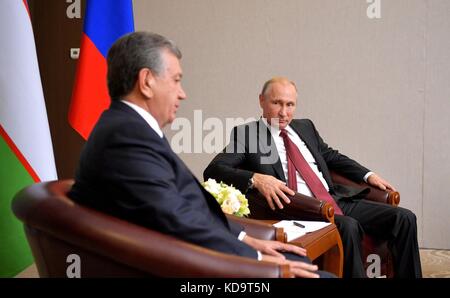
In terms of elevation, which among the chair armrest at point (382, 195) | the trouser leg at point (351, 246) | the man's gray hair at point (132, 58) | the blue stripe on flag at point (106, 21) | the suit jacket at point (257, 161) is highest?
the blue stripe on flag at point (106, 21)

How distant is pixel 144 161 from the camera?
163cm

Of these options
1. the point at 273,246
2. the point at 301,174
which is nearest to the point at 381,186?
the point at 301,174

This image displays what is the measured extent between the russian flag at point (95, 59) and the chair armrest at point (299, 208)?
1.17 m

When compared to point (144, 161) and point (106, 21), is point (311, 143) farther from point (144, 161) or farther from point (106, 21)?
point (144, 161)

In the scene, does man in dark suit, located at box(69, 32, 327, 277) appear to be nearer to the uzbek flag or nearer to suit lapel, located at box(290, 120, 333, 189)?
the uzbek flag

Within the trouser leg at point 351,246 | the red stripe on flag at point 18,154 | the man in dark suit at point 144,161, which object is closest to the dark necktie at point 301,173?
the trouser leg at point 351,246

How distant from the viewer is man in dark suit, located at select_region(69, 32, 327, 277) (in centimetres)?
161

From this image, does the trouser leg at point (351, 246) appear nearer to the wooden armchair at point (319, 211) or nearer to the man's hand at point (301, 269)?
the wooden armchair at point (319, 211)

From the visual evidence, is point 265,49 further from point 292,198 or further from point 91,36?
point 292,198

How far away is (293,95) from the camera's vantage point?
11.4 feet

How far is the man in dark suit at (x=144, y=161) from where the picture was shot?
161 cm

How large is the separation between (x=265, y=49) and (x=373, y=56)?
0.93 metres

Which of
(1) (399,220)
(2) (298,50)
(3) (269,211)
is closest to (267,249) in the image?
(3) (269,211)
